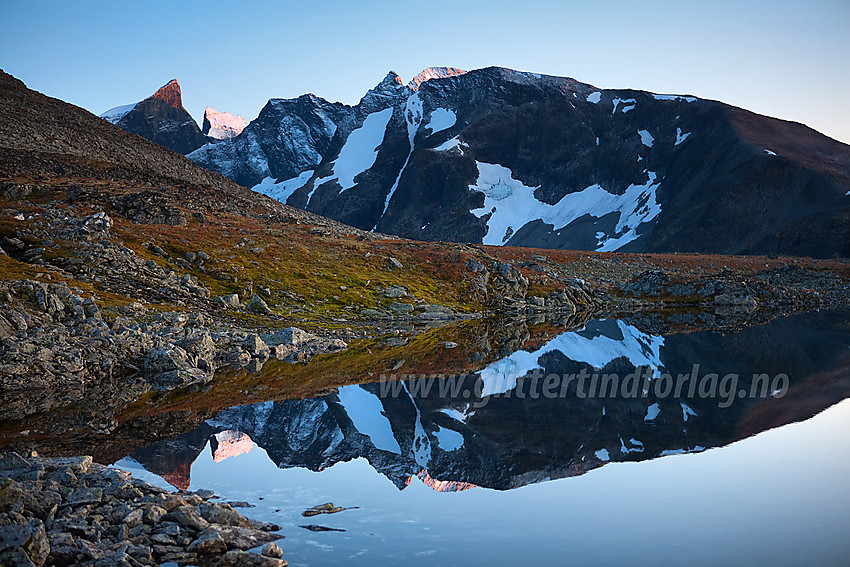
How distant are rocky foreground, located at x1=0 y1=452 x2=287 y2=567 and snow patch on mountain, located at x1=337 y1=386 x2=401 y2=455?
9.05 metres

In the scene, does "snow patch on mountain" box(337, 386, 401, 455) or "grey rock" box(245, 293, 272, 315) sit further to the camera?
"grey rock" box(245, 293, 272, 315)

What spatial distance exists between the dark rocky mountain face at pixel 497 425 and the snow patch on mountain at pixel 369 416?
7 cm

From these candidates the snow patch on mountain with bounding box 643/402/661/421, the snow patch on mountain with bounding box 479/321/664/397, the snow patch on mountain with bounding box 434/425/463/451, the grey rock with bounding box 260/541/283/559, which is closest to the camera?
the grey rock with bounding box 260/541/283/559

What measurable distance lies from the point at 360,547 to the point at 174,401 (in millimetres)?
20521

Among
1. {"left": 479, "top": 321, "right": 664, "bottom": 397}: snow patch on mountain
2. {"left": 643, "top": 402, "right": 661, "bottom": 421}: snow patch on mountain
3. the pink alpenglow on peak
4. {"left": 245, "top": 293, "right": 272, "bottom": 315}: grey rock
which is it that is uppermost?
{"left": 245, "top": 293, "right": 272, "bottom": 315}: grey rock

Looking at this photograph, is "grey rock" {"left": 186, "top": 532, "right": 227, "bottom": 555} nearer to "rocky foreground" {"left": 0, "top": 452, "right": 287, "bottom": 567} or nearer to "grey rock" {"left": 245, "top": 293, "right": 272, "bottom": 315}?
"rocky foreground" {"left": 0, "top": 452, "right": 287, "bottom": 567}

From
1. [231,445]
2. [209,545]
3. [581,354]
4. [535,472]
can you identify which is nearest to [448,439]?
[535,472]

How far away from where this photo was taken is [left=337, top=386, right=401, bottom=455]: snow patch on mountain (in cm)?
2503

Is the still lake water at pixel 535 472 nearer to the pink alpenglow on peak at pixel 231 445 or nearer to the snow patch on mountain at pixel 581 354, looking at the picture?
the pink alpenglow on peak at pixel 231 445

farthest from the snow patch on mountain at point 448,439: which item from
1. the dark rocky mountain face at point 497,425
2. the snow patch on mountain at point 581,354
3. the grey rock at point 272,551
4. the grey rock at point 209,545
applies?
the grey rock at point 209,545

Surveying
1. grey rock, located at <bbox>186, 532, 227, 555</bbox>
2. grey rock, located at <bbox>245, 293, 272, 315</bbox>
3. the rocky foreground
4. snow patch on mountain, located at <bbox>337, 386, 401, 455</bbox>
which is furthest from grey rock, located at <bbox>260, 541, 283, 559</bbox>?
grey rock, located at <bbox>245, 293, 272, 315</bbox>

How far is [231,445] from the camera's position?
77.8ft

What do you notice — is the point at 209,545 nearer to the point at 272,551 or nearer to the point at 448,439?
the point at 272,551

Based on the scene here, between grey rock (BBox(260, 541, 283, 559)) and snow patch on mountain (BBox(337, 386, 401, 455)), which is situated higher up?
snow patch on mountain (BBox(337, 386, 401, 455))
